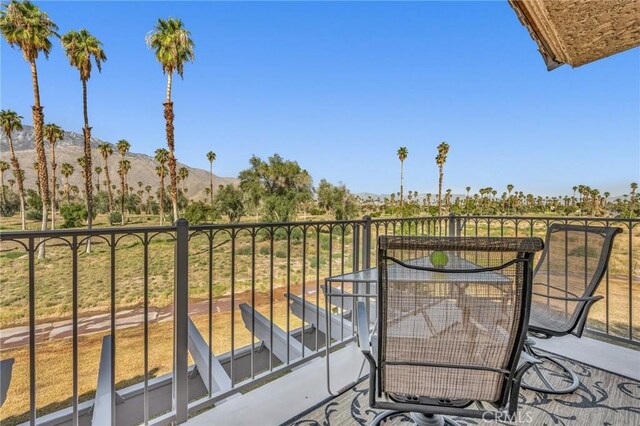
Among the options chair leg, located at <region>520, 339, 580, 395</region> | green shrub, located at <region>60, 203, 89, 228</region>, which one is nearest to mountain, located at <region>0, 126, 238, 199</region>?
green shrub, located at <region>60, 203, 89, 228</region>

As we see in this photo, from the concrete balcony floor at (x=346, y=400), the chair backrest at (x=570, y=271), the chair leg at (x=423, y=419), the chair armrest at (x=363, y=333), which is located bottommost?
the concrete balcony floor at (x=346, y=400)

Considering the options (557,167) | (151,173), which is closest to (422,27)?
(557,167)

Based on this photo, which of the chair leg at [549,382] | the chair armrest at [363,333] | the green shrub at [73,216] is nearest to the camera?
the chair armrest at [363,333]

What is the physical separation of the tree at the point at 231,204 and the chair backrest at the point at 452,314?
2292 cm

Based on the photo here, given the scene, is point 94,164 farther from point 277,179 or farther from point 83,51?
point 83,51

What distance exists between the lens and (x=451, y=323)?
1.15 m

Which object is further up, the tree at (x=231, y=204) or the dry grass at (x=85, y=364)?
the tree at (x=231, y=204)

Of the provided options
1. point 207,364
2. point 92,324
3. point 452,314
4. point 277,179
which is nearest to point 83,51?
point 92,324

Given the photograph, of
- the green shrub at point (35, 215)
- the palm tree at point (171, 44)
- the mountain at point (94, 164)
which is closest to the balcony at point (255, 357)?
the palm tree at point (171, 44)

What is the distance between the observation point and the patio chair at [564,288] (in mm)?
1950

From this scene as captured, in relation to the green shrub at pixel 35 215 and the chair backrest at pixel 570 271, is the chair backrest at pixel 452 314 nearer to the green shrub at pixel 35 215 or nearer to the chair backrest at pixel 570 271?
the chair backrest at pixel 570 271

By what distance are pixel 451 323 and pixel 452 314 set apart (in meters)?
0.04

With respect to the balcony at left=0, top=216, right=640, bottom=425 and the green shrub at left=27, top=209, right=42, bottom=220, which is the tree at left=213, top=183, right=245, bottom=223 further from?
the balcony at left=0, top=216, right=640, bottom=425

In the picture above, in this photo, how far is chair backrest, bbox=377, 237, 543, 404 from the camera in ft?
3.57
